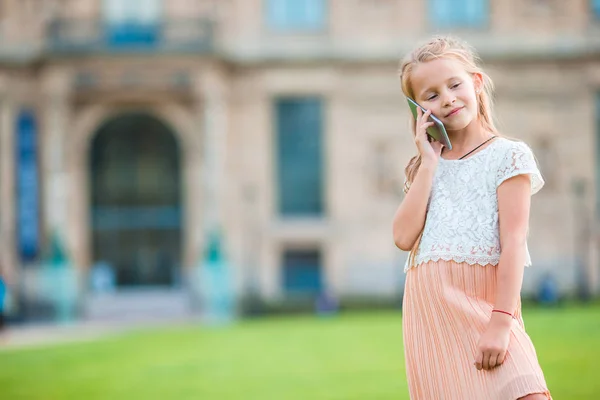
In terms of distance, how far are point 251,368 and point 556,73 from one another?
20633mm

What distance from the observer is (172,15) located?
27.8 m

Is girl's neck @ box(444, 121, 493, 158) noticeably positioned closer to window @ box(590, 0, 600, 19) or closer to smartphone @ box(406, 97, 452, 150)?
smartphone @ box(406, 97, 452, 150)

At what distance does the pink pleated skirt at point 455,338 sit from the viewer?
2699mm

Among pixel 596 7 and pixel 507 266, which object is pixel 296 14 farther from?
pixel 507 266

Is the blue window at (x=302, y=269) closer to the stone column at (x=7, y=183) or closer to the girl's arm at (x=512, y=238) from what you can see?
the stone column at (x=7, y=183)

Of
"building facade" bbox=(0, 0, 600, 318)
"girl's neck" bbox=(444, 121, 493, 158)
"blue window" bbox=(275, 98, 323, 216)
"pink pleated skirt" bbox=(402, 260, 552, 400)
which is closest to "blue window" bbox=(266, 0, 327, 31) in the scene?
"building facade" bbox=(0, 0, 600, 318)

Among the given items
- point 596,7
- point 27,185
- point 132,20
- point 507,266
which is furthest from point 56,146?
point 507,266

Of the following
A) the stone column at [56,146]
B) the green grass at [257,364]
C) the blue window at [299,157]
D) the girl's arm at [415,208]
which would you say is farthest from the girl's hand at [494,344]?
the blue window at [299,157]

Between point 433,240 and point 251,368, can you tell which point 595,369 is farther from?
point 433,240

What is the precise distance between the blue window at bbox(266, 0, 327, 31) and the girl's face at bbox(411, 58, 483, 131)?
26.8 m

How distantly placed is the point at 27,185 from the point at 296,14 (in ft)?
36.4

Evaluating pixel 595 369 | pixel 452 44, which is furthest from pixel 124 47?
pixel 452 44

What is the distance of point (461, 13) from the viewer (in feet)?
96.4

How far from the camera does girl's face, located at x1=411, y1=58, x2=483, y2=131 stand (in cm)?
300
